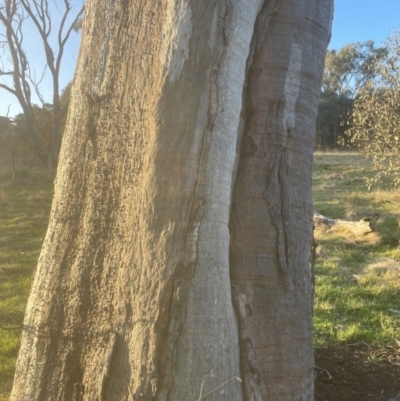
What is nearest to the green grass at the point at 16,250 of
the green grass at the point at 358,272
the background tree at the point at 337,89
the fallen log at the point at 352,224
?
the green grass at the point at 358,272

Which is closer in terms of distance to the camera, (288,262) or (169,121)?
(169,121)

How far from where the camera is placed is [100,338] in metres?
1.99

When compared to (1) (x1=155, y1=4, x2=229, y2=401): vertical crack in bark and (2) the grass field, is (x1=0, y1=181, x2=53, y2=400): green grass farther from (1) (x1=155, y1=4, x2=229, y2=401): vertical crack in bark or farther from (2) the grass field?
(1) (x1=155, y1=4, x2=229, y2=401): vertical crack in bark

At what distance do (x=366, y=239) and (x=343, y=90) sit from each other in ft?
74.0

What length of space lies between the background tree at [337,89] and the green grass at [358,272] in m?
12.7

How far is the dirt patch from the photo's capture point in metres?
2.96

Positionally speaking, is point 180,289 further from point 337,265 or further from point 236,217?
point 337,265

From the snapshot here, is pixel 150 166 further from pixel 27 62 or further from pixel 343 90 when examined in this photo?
pixel 343 90

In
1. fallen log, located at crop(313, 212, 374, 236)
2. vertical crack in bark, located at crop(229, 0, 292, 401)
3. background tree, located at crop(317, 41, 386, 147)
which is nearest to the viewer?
vertical crack in bark, located at crop(229, 0, 292, 401)

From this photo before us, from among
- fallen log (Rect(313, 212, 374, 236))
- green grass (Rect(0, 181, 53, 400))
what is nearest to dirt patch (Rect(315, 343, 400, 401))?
green grass (Rect(0, 181, 53, 400))

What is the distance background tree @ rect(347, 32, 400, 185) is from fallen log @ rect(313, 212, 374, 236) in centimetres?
243

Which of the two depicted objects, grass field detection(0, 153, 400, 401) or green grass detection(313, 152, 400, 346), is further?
green grass detection(313, 152, 400, 346)

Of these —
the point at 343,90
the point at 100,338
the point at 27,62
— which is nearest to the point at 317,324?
the point at 100,338

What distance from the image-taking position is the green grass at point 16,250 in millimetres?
3883
